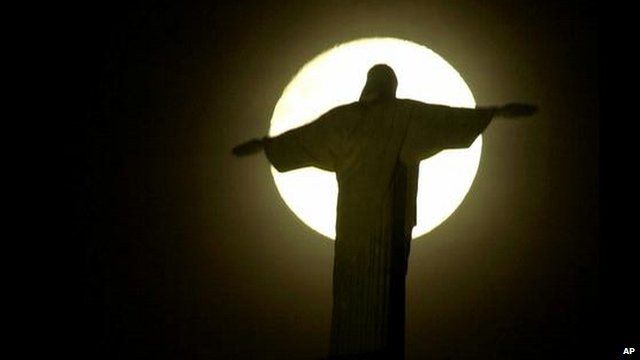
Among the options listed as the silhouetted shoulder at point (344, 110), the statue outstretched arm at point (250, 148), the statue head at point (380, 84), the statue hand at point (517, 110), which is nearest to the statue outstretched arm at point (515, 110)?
the statue hand at point (517, 110)

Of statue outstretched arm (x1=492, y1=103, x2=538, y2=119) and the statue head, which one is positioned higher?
the statue head

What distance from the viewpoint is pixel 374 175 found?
584cm

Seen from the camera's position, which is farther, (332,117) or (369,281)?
(332,117)

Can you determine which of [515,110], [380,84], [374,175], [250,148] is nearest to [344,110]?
[380,84]

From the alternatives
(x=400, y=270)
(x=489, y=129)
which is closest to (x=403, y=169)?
(x=400, y=270)

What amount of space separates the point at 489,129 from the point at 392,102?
1.76 m

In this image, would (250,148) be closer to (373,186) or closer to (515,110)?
(373,186)

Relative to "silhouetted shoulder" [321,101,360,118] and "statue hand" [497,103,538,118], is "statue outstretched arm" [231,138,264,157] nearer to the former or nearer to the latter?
"silhouetted shoulder" [321,101,360,118]

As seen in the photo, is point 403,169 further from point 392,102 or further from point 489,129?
point 489,129

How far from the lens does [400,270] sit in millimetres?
5523

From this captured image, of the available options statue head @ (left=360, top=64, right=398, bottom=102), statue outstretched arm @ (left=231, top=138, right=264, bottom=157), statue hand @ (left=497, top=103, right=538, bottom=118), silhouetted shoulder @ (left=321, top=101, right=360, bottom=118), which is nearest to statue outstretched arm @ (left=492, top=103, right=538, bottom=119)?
statue hand @ (left=497, top=103, right=538, bottom=118)

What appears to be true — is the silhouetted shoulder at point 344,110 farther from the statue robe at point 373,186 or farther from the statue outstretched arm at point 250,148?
the statue outstretched arm at point 250,148

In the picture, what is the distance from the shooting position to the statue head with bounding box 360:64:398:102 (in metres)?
6.02

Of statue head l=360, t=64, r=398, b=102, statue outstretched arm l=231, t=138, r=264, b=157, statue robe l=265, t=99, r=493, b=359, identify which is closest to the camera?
→ statue robe l=265, t=99, r=493, b=359
